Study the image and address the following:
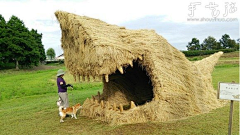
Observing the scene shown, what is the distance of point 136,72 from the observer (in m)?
9.26

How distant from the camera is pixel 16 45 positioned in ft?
121

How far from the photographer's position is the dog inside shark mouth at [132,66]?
20.0 feet

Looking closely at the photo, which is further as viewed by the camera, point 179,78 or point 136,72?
point 136,72

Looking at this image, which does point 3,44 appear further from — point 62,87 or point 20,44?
point 62,87

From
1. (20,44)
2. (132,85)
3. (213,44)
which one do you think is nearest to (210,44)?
(213,44)

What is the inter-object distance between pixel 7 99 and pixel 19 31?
95.3 feet

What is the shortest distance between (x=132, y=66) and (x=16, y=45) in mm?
34456

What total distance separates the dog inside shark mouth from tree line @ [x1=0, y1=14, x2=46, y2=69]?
31815 millimetres

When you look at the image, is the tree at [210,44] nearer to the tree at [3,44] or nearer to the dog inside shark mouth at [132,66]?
the tree at [3,44]

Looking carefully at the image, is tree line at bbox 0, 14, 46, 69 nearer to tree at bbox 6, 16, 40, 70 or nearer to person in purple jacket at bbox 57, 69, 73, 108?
tree at bbox 6, 16, 40, 70

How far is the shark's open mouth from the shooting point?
875cm

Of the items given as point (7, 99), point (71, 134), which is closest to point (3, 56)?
point (7, 99)

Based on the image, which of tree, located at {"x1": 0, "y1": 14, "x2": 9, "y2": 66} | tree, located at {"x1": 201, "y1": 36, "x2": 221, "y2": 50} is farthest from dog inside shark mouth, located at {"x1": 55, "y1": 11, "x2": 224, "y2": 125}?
tree, located at {"x1": 201, "y1": 36, "x2": 221, "y2": 50}

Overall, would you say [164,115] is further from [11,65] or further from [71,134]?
[11,65]
